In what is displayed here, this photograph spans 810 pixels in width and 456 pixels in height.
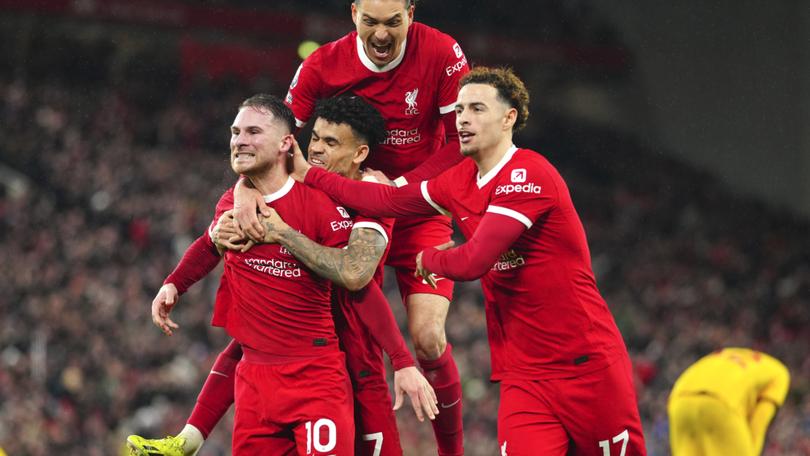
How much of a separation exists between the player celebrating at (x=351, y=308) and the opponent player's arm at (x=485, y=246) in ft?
1.57

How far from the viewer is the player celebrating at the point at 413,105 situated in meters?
6.30

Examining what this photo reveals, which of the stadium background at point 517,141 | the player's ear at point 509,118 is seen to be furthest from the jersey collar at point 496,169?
the stadium background at point 517,141

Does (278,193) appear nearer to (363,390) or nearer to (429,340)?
(363,390)

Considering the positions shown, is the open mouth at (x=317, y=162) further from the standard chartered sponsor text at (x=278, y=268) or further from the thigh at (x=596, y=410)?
the thigh at (x=596, y=410)

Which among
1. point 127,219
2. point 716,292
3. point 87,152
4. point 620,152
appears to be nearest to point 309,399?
point 127,219

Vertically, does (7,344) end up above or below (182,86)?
below

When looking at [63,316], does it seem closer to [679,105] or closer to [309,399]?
[309,399]

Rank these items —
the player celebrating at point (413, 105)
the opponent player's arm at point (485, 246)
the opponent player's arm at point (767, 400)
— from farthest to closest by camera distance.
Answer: the opponent player's arm at point (767, 400), the player celebrating at point (413, 105), the opponent player's arm at point (485, 246)

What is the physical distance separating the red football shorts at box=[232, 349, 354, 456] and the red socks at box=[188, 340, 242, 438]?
65 centimetres

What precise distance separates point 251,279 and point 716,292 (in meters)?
17.3

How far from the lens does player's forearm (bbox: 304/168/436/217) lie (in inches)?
223

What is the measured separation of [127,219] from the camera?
693 inches

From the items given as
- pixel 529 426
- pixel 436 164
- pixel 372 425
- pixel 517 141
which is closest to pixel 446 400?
pixel 372 425

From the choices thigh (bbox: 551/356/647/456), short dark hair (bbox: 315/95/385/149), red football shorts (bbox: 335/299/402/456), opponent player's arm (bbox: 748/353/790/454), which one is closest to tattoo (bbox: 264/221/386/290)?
red football shorts (bbox: 335/299/402/456)
